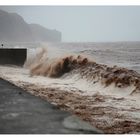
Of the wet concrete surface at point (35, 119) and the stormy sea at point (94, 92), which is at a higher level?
the wet concrete surface at point (35, 119)

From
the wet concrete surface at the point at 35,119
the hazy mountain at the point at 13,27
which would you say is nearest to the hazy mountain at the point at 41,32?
the hazy mountain at the point at 13,27

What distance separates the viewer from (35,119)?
3.44 meters

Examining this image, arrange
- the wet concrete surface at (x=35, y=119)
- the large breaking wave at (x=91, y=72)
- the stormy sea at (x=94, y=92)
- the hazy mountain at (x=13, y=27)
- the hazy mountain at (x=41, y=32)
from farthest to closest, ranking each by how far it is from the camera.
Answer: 1. the hazy mountain at (x=41, y=32)
2. the hazy mountain at (x=13, y=27)
3. the large breaking wave at (x=91, y=72)
4. the stormy sea at (x=94, y=92)
5. the wet concrete surface at (x=35, y=119)

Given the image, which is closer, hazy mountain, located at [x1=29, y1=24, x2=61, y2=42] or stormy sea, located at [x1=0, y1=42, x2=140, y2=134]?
stormy sea, located at [x1=0, y1=42, x2=140, y2=134]

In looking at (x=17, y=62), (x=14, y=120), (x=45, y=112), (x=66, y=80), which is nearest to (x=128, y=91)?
(x=66, y=80)

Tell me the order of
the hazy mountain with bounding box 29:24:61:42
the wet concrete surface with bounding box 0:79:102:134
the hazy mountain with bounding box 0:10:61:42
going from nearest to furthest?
1. the wet concrete surface with bounding box 0:79:102:134
2. the hazy mountain with bounding box 0:10:61:42
3. the hazy mountain with bounding box 29:24:61:42

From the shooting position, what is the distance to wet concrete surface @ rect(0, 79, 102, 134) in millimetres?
3077

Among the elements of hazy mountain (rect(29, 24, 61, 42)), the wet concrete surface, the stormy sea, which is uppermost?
hazy mountain (rect(29, 24, 61, 42))

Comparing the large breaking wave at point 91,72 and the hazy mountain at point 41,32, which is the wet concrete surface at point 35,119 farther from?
the hazy mountain at point 41,32

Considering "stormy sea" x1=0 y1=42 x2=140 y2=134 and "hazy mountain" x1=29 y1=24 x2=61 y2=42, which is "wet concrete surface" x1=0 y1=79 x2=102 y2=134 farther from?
"hazy mountain" x1=29 y1=24 x2=61 y2=42

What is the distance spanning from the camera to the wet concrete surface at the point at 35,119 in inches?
121

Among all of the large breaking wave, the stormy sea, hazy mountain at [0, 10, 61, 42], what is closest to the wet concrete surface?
the stormy sea

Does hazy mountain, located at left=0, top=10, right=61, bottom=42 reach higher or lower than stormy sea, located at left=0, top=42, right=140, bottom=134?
higher

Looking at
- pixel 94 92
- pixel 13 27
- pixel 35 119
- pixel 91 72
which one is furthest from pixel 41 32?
pixel 35 119
